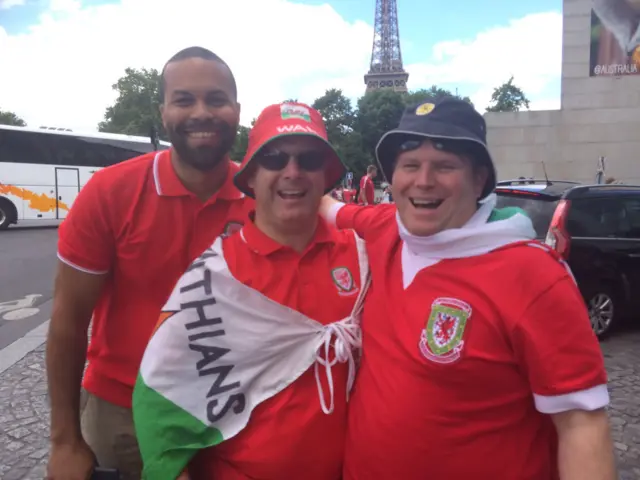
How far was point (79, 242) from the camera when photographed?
194 centimetres

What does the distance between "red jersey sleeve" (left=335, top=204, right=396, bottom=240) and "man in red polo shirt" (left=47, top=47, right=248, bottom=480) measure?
1.55 feet

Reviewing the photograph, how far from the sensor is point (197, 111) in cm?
202

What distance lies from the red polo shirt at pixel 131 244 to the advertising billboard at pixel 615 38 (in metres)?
25.8

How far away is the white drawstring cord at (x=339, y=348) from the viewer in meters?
1.75

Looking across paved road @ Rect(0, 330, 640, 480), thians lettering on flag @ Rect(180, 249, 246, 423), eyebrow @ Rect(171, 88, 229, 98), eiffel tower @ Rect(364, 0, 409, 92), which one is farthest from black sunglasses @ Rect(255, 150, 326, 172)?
eiffel tower @ Rect(364, 0, 409, 92)

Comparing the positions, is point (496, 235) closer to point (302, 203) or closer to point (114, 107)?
point (302, 203)

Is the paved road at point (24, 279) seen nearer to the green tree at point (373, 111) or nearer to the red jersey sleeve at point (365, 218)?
the red jersey sleeve at point (365, 218)

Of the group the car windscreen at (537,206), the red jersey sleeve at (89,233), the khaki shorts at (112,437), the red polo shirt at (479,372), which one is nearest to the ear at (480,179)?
the red polo shirt at (479,372)

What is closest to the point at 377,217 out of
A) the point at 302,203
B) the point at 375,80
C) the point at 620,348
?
the point at 302,203

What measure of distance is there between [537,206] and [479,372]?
5.34m

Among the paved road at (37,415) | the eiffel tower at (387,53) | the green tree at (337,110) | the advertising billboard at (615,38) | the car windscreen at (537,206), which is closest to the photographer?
the paved road at (37,415)

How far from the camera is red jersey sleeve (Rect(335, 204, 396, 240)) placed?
2209mm

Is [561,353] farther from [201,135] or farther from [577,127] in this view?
[577,127]

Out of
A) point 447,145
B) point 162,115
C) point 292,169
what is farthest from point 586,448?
point 162,115
